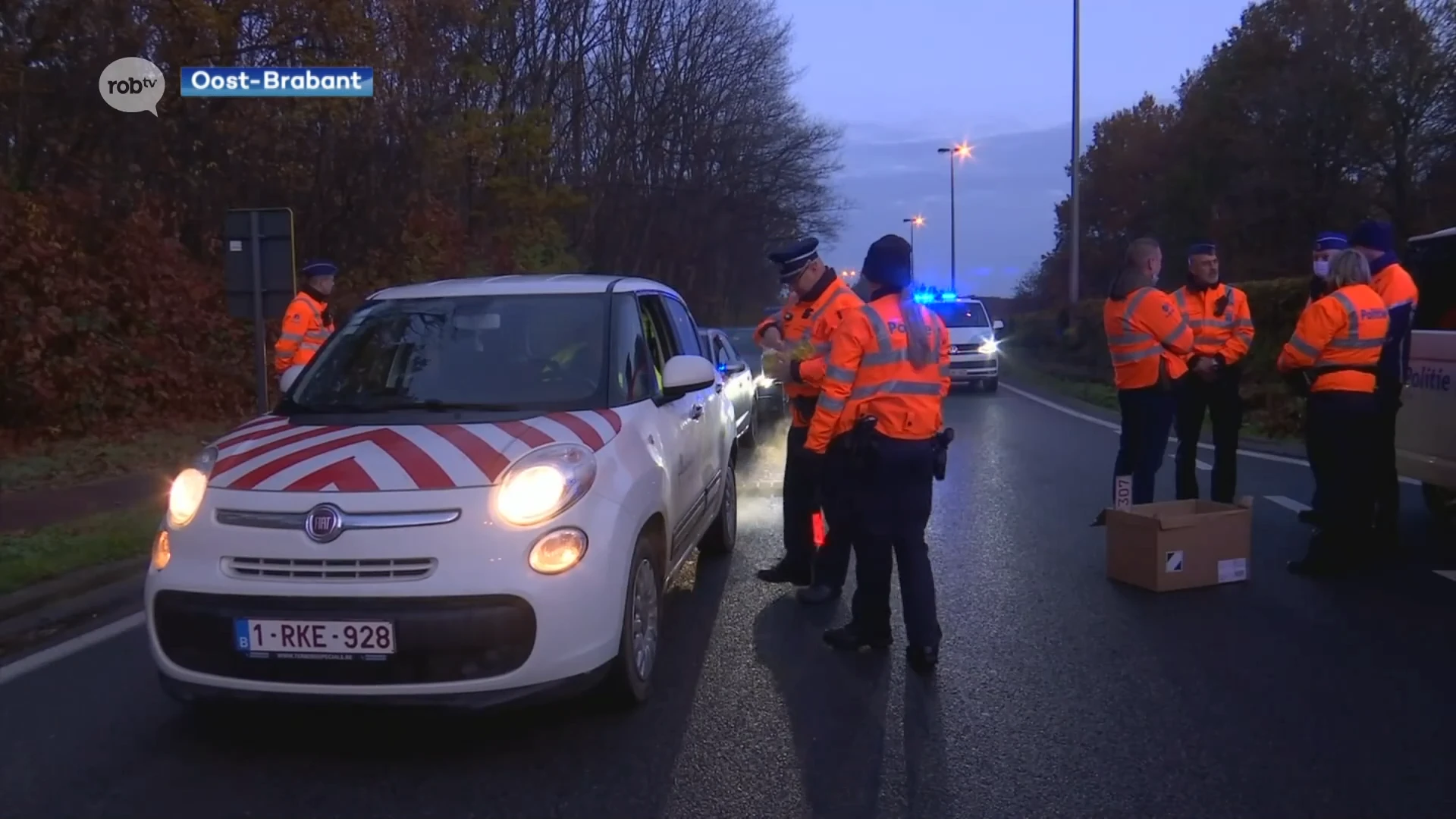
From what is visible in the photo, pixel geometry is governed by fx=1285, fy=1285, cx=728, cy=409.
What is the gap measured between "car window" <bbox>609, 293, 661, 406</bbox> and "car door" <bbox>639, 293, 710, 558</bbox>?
14 cm

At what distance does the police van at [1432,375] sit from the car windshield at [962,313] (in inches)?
621

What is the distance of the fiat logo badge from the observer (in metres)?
4.31

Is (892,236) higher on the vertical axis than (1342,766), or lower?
higher

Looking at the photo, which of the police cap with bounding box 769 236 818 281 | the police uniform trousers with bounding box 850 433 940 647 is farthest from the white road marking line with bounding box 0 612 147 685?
the police cap with bounding box 769 236 818 281

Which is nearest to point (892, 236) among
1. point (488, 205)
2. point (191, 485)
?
point (191, 485)

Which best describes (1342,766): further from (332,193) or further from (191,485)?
(332,193)

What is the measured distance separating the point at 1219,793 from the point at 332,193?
19933 millimetres

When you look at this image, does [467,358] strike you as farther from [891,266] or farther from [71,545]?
[71,545]

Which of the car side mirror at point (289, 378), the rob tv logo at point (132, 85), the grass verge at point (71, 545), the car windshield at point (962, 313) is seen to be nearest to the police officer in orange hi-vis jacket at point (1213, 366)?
the car side mirror at point (289, 378)

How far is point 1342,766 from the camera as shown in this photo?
4.36 m

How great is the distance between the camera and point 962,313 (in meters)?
25.0

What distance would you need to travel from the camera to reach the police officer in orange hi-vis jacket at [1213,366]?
8375 millimetres

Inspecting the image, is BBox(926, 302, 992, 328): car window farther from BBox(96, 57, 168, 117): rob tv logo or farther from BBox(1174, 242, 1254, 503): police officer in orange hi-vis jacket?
BBox(1174, 242, 1254, 503): police officer in orange hi-vis jacket

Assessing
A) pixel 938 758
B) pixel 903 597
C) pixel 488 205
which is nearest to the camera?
pixel 938 758
